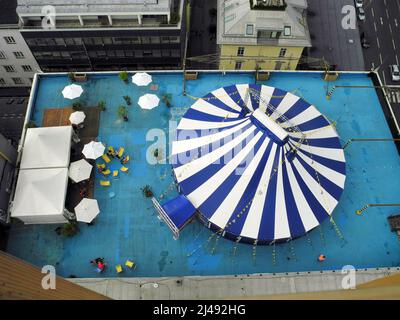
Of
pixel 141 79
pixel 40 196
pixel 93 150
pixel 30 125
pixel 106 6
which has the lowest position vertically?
pixel 40 196

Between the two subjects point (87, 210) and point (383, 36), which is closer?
point (87, 210)

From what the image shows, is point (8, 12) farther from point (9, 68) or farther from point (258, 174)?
point (258, 174)

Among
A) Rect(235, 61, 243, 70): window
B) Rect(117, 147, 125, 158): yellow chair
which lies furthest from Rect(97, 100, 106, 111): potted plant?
Rect(235, 61, 243, 70): window

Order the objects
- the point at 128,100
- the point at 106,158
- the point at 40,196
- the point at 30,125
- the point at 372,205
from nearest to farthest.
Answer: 1. the point at 40,196
2. the point at 372,205
3. the point at 106,158
4. the point at 30,125
5. the point at 128,100

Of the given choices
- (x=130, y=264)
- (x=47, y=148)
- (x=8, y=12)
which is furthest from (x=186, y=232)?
(x=8, y=12)

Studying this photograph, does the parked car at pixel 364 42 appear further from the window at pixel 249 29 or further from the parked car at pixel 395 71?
the window at pixel 249 29

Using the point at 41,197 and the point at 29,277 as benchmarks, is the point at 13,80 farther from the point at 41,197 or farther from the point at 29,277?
the point at 29,277

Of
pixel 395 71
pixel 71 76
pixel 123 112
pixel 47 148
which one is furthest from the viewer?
pixel 395 71
